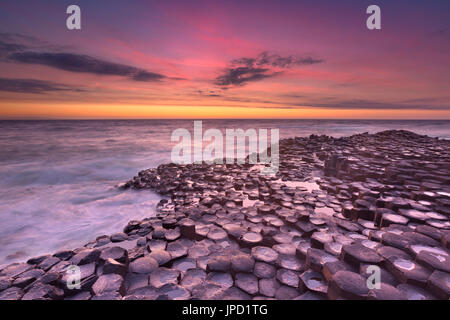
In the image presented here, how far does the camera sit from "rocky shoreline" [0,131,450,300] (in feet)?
7.41

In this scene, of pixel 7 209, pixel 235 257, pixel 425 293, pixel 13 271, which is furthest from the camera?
pixel 7 209

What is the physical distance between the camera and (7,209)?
6.13m

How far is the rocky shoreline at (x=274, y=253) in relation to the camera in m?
2.26

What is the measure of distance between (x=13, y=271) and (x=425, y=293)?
520 cm

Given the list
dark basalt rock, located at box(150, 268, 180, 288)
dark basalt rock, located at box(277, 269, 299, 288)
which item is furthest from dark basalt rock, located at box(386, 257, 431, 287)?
dark basalt rock, located at box(150, 268, 180, 288)

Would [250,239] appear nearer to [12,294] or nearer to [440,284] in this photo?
[440,284]

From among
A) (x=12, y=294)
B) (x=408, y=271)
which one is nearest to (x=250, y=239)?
(x=408, y=271)

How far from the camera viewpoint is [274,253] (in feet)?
9.47

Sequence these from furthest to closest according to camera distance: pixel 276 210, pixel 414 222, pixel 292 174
Answer: pixel 292 174, pixel 276 210, pixel 414 222

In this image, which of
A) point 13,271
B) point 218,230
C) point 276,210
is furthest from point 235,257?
point 13,271

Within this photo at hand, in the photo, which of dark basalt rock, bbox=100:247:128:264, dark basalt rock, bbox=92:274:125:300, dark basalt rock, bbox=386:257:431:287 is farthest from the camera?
dark basalt rock, bbox=100:247:128:264

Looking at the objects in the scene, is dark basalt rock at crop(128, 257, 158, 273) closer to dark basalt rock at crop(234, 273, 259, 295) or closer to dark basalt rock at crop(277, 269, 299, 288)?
dark basalt rock at crop(234, 273, 259, 295)
